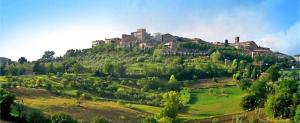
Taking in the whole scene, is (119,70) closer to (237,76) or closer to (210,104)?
(237,76)

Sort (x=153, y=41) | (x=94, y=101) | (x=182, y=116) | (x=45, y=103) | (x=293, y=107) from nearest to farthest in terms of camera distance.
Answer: (x=293, y=107) → (x=45, y=103) → (x=182, y=116) → (x=94, y=101) → (x=153, y=41)

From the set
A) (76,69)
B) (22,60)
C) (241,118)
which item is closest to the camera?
(241,118)

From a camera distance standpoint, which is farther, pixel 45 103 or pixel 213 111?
pixel 213 111

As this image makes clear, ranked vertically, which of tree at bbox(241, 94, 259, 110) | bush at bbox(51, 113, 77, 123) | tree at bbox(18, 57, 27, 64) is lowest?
bush at bbox(51, 113, 77, 123)

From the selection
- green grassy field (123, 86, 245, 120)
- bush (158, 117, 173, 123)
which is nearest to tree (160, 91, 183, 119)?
green grassy field (123, 86, 245, 120)

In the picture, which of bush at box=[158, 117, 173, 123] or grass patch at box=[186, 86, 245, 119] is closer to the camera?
bush at box=[158, 117, 173, 123]

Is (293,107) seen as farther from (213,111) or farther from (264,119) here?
(213,111)

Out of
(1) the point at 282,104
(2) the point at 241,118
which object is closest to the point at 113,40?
(2) the point at 241,118

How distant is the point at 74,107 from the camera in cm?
5150

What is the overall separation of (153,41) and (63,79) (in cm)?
6146

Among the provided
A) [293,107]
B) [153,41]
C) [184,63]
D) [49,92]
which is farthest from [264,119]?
[153,41]

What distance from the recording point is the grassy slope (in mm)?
48938

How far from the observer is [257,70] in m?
83.2

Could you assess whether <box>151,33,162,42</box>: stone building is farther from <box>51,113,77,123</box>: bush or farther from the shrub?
<box>51,113,77,123</box>: bush
